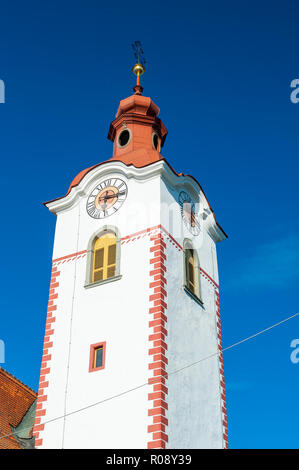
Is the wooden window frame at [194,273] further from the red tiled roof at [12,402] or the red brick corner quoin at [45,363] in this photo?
the red tiled roof at [12,402]

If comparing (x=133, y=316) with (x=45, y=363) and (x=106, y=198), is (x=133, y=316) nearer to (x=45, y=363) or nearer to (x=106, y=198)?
(x=45, y=363)

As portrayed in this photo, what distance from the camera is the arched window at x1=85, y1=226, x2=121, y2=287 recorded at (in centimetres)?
2234

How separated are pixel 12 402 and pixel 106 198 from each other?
8366 millimetres

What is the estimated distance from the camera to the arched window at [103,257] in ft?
73.3

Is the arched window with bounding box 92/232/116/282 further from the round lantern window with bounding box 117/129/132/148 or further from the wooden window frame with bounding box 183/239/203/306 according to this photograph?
the round lantern window with bounding box 117/129/132/148

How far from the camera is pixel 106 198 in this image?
24.4 metres

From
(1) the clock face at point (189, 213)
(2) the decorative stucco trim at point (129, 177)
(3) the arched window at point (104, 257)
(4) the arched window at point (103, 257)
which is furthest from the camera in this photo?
(1) the clock face at point (189, 213)

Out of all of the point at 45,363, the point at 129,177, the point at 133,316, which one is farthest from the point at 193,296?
the point at 45,363

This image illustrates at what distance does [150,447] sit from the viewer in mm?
18000

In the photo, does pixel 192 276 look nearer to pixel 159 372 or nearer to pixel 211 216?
pixel 211 216

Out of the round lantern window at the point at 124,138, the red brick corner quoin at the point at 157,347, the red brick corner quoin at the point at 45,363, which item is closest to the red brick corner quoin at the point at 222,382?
the red brick corner quoin at the point at 157,347

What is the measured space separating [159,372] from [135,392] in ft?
2.93

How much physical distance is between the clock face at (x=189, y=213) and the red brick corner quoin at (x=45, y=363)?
5.01m
